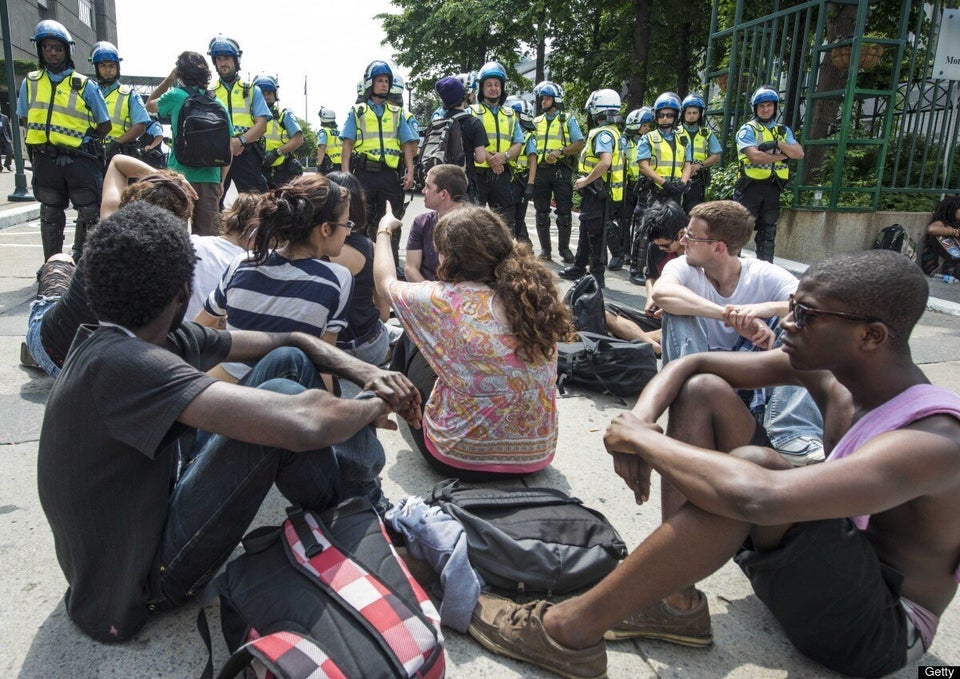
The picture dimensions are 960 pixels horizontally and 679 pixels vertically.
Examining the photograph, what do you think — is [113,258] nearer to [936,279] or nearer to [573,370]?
[573,370]

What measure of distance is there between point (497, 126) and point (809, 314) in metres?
6.85

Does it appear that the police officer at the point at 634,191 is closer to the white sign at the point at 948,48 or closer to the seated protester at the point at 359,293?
the white sign at the point at 948,48

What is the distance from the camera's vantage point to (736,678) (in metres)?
2.05

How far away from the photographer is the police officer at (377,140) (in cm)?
746

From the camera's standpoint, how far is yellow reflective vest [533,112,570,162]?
9.08m

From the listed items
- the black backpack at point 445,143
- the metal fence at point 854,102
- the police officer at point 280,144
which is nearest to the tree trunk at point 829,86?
the metal fence at point 854,102

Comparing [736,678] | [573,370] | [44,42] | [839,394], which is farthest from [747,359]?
[44,42]

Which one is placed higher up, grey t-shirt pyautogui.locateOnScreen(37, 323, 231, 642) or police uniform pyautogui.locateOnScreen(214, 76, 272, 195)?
police uniform pyautogui.locateOnScreen(214, 76, 272, 195)

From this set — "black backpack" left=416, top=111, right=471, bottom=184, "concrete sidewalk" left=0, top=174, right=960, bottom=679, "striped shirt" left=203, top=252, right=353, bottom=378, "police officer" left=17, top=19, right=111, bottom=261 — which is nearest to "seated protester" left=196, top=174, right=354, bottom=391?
"striped shirt" left=203, top=252, right=353, bottom=378

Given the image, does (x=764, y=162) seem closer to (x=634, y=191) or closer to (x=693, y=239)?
(x=634, y=191)

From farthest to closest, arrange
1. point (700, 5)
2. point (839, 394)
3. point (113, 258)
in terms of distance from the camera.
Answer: point (700, 5)
point (839, 394)
point (113, 258)

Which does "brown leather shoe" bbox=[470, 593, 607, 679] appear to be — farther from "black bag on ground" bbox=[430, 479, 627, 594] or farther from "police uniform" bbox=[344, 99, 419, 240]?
"police uniform" bbox=[344, 99, 419, 240]

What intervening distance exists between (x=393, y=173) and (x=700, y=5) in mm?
11392

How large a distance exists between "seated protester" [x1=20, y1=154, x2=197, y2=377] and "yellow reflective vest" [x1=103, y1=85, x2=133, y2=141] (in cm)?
307
